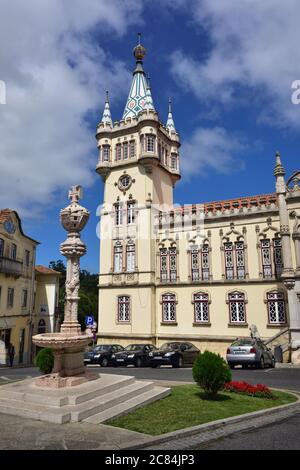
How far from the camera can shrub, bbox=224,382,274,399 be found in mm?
11336

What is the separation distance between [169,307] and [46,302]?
1593 centimetres

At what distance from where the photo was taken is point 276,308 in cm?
2706

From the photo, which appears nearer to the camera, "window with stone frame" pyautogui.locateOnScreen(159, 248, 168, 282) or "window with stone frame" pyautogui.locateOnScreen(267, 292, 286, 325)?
"window with stone frame" pyautogui.locateOnScreen(267, 292, 286, 325)

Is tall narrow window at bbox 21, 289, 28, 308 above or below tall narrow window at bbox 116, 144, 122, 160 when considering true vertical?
below

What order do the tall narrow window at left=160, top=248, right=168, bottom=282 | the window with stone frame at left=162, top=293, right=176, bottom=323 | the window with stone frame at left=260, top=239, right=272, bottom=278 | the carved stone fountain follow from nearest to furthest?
the carved stone fountain < the window with stone frame at left=260, top=239, right=272, bottom=278 < the window with stone frame at left=162, top=293, right=176, bottom=323 < the tall narrow window at left=160, top=248, right=168, bottom=282

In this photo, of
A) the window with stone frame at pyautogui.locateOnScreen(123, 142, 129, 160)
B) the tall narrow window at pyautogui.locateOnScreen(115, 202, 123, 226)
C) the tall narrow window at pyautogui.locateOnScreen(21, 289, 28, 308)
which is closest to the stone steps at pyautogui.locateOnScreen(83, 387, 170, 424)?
the tall narrow window at pyautogui.locateOnScreen(115, 202, 123, 226)

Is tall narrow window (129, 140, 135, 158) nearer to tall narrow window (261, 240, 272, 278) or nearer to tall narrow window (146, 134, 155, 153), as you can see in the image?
tall narrow window (146, 134, 155, 153)

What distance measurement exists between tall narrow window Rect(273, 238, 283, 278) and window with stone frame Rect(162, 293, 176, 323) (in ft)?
27.9

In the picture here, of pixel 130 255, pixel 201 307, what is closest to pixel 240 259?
pixel 201 307

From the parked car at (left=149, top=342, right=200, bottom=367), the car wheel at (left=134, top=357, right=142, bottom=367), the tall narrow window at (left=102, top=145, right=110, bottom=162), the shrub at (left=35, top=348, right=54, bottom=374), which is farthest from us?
the tall narrow window at (left=102, top=145, right=110, bottom=162)

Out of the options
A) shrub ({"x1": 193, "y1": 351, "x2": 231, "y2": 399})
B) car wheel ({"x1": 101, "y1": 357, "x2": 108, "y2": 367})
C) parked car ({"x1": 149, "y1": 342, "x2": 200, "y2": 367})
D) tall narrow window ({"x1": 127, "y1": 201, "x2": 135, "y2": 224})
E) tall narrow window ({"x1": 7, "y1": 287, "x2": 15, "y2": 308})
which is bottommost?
car wheel ({"x1": 101, "y1": 357, "x2": 108, "y2": 367})

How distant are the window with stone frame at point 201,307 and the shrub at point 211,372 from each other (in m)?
19.5

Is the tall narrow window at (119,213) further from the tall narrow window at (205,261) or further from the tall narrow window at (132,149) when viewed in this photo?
the tall narrow window at (205,261)
